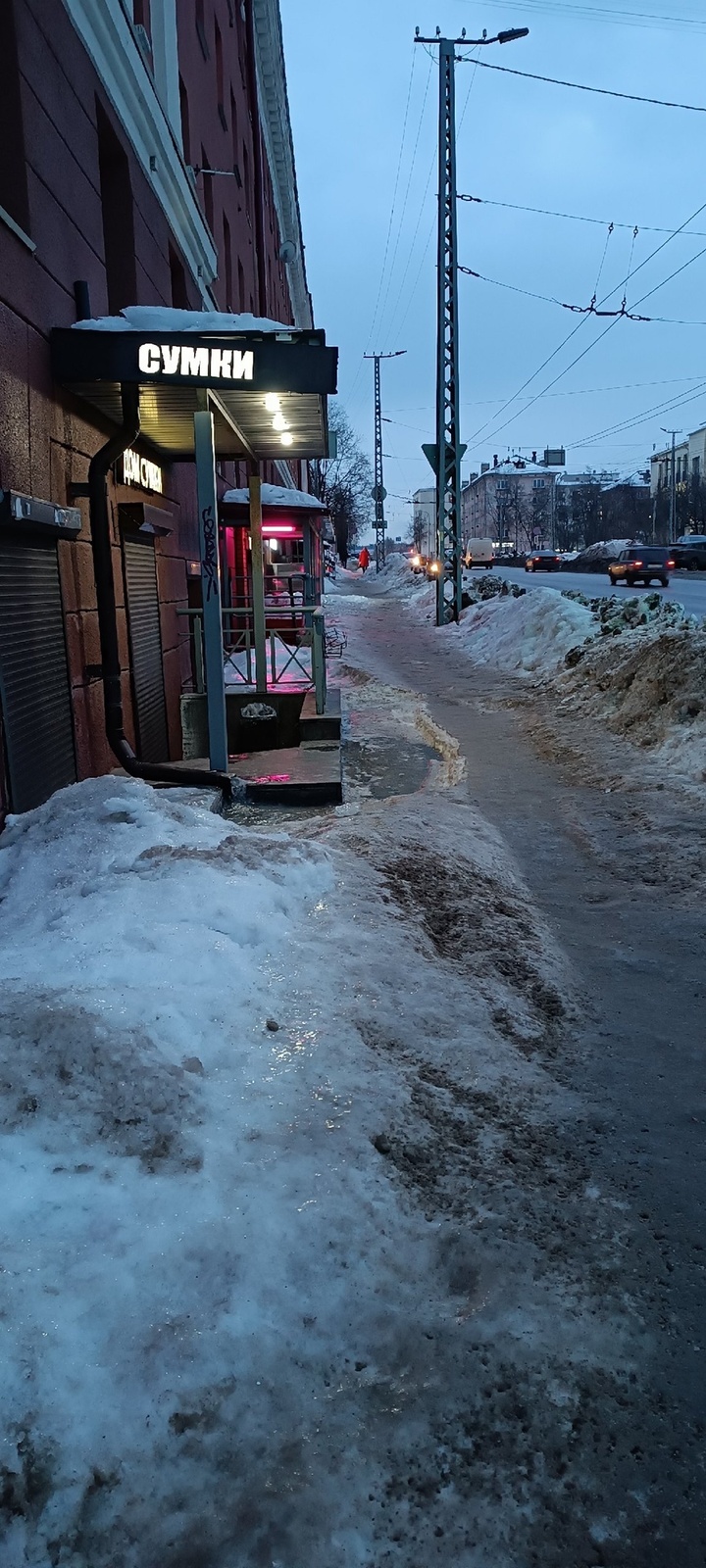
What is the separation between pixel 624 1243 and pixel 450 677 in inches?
557

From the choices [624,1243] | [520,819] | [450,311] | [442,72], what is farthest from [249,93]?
[624,1243]

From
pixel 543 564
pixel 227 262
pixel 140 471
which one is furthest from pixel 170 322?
pixel 543 564

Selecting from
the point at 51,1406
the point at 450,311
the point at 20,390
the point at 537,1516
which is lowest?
the point at 537,1516

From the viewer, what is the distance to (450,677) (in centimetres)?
1664

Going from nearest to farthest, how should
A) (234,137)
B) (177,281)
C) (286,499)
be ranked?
(177,281) < (286,499) < (234,137)

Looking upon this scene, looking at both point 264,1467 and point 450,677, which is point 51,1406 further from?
point 450,677

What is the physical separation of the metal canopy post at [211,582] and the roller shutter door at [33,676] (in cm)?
134

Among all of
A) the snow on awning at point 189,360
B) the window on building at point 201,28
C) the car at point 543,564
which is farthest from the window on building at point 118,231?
the car at point 543,564

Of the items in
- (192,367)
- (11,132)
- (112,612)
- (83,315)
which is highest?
(11,132)

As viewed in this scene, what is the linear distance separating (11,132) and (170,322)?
4.80 feet

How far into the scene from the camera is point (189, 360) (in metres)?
7.22

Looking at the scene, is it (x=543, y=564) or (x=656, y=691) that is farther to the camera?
(x=543, y=564)

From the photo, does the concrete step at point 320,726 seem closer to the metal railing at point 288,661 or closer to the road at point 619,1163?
the metal railing at point 288,661

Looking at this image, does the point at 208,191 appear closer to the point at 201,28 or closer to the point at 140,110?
the point at 201,28
